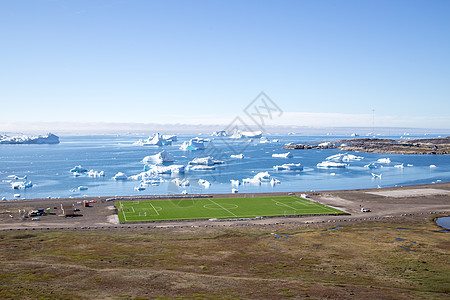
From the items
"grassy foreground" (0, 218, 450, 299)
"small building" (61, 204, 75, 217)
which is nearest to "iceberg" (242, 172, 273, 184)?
"grassy foreground" (0, 218, 450, 299)

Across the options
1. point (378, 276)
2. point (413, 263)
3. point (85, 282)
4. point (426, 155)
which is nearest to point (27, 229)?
point (85, 282)

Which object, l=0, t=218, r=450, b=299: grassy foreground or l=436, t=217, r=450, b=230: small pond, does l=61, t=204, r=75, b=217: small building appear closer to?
l=0, t=218, r=450, b=299: grassy foreground

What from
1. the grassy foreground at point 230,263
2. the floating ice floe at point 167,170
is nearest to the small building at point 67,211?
the grassy foreground at point 230,263

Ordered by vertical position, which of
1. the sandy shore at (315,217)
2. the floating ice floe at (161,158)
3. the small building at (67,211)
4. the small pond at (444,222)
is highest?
the floating ice floe at (161,158)

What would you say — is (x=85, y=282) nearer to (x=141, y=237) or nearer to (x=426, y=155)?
(x=141, y=237)

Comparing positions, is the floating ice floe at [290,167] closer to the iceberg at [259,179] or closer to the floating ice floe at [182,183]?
the iceberg at [259,179]
